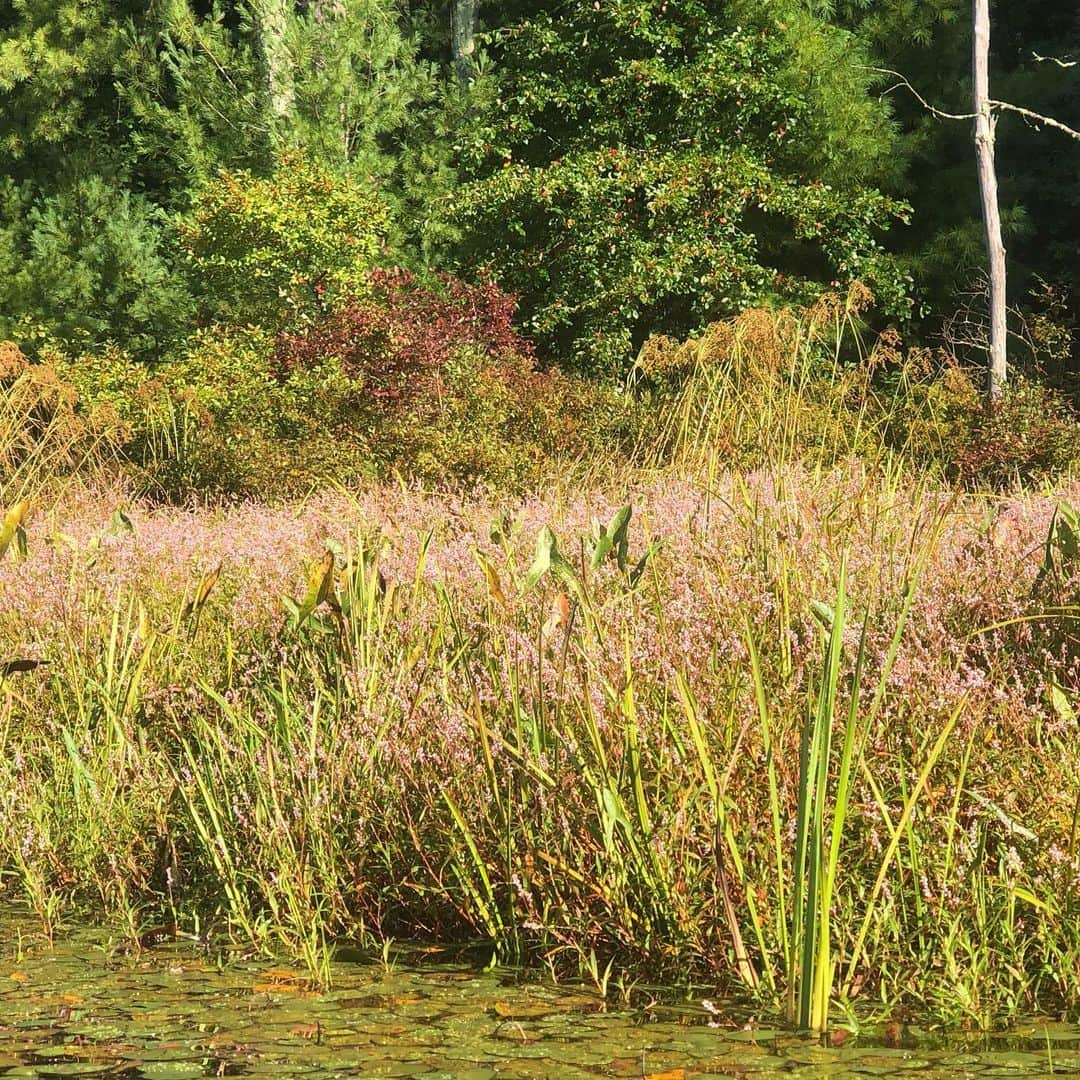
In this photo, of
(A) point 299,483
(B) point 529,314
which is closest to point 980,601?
(A) point 299,483

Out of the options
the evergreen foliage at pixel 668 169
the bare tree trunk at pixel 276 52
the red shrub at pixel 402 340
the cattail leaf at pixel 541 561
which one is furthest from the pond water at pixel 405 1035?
the bare tree trunk at pixel 276 52

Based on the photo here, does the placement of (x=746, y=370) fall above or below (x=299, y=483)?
above

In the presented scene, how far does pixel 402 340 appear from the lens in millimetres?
11695

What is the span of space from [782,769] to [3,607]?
321cm

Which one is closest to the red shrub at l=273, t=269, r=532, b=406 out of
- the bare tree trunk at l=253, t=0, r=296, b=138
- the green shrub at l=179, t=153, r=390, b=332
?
the green shrub at l=179, t=153, r=390, b=332

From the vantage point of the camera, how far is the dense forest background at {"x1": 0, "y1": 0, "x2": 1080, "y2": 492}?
1639cm

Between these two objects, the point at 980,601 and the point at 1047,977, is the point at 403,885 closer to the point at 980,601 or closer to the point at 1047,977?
the point at 1047,977

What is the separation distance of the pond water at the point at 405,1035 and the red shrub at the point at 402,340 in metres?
8.75

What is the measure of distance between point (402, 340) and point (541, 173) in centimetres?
561

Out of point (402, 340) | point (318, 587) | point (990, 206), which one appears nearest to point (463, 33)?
point (990, 206)

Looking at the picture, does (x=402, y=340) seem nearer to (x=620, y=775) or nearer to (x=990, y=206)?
(x=990, y=206)

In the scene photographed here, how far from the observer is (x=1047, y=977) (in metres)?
2.84

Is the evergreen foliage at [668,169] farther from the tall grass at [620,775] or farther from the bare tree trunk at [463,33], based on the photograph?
the tall grass at [620,775]

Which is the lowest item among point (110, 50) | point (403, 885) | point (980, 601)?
point (403, 885)
